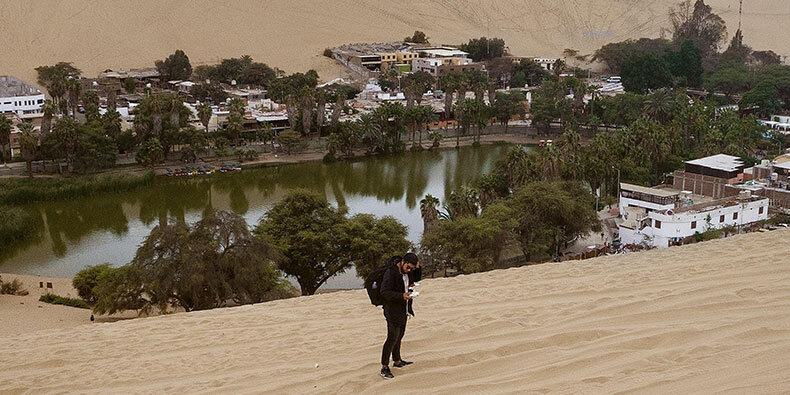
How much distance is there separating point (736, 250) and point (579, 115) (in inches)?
1762

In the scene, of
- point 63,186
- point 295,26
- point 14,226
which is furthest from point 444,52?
point 14,226

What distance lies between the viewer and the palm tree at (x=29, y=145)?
4050 cm

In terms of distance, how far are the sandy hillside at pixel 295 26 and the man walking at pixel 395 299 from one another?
68.1m

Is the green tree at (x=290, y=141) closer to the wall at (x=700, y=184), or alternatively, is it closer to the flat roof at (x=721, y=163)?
the wall at (x=700, y=184)

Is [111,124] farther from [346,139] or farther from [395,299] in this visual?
[395,299]

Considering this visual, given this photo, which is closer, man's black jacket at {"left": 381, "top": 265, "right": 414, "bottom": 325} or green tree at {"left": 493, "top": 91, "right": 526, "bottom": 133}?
man's black jacket at {"left": 381, "top": 265, "right": 414, "bottom": 325}

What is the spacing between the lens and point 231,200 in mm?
38312

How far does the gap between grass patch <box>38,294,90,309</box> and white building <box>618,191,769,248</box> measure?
15.2 metres

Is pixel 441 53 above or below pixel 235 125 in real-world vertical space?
above

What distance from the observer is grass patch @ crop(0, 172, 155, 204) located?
37.2m

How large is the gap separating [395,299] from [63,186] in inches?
1334

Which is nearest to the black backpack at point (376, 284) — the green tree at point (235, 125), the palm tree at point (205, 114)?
the palm tree at point (205, 114)

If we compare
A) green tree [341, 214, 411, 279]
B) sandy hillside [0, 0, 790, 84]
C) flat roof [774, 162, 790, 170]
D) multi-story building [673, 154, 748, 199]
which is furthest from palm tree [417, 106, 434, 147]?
green tree [341, 214, 411, 279]

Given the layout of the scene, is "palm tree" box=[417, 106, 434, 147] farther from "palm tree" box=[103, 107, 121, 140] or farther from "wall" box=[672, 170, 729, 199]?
"wall" box=[672, 170, 729, 199]
